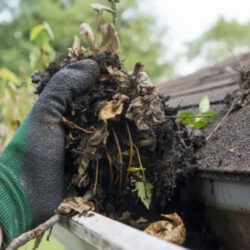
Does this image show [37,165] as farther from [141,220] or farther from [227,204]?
[227,204]

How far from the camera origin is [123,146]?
2.70 ft

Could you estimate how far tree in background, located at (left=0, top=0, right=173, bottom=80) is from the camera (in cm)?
1010

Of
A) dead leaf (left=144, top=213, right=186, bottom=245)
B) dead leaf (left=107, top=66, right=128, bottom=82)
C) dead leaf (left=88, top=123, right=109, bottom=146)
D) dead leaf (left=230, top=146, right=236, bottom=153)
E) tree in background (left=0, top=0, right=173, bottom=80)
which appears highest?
tree in background (left=0, top=0, right=173, bottom=80)

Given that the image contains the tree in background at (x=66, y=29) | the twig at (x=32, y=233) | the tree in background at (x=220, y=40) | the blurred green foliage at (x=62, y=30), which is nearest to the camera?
the twig at (x=32, y=233)

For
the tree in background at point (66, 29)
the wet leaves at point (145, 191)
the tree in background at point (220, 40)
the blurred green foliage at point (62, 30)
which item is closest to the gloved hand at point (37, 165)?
the wet leaves at point (145, 191)

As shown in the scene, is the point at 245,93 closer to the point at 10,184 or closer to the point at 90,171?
the point at 90,171

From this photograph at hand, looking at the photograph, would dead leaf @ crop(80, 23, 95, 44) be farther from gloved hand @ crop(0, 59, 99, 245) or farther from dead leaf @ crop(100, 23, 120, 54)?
gloved hand @ crop(0, 59, 99, 245)

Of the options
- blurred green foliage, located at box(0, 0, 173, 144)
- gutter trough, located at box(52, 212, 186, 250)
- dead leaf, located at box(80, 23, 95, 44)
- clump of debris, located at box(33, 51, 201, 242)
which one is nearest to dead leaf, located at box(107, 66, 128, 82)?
clump of debris, located at box(33, 51, 201, 242)

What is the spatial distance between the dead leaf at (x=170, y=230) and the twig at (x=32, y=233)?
0.24m

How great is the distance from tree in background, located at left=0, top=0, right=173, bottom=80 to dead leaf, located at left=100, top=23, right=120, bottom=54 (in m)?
8.77

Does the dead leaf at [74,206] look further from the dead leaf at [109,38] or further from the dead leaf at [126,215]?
the dead leaf at [109,38]

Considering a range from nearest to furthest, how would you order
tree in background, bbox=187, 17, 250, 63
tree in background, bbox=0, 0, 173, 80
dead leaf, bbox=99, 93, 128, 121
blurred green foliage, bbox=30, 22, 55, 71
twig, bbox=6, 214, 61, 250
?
twig, bbox=6, 214, 61, 250, dead leaf, bbox=99, 93, 128, 121, blurred green foliage, bbox=30, 22, 55, 71, tree in background, bbox=0, 0, 173, 80, tree in background, bbox=187, 17, 250, 63

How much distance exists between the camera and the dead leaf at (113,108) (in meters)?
0.76

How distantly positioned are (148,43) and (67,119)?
438 inches
